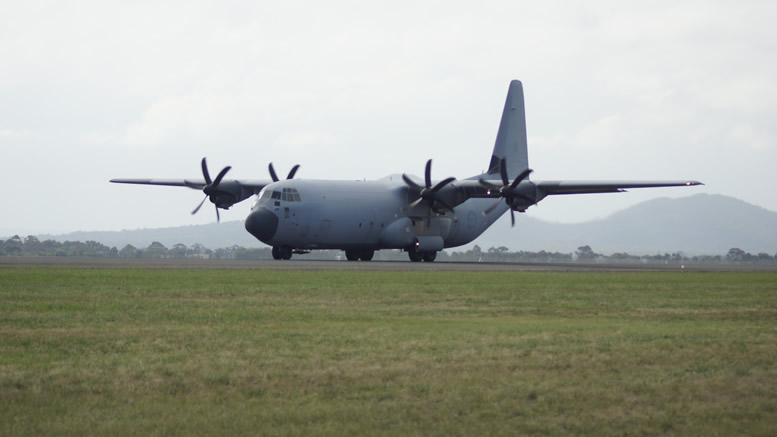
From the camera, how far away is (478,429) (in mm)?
9906

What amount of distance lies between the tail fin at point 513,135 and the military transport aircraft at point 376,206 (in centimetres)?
195

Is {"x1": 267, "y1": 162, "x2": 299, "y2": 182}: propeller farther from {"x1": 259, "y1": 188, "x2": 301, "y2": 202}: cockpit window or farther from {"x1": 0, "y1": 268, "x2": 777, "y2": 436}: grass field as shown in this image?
{"x1": 0, "y1": 268, "x2": 777, "y2": 436}: grass field

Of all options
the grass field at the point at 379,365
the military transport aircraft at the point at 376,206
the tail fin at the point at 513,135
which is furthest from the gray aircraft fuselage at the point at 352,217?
the grass field at the point at 379,365

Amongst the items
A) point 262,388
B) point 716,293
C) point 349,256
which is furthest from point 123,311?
point 349,256

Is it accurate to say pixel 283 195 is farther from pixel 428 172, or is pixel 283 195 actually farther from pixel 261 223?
pixel 428 172

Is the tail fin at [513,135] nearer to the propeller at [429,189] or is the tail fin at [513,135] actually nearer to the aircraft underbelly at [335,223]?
the propeller at [429,189]

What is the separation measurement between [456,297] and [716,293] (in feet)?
23.5

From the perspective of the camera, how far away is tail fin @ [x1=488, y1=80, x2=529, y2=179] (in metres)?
59.7

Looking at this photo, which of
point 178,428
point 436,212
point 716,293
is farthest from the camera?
point 436,212

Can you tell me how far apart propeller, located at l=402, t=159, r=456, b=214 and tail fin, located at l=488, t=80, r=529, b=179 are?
26.2 ft

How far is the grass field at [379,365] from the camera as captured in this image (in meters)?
10.2

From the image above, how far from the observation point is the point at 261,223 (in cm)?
4594

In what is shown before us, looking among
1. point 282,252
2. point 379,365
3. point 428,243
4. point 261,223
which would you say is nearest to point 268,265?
point 261,223

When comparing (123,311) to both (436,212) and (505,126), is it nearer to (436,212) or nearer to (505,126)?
(436,212)
